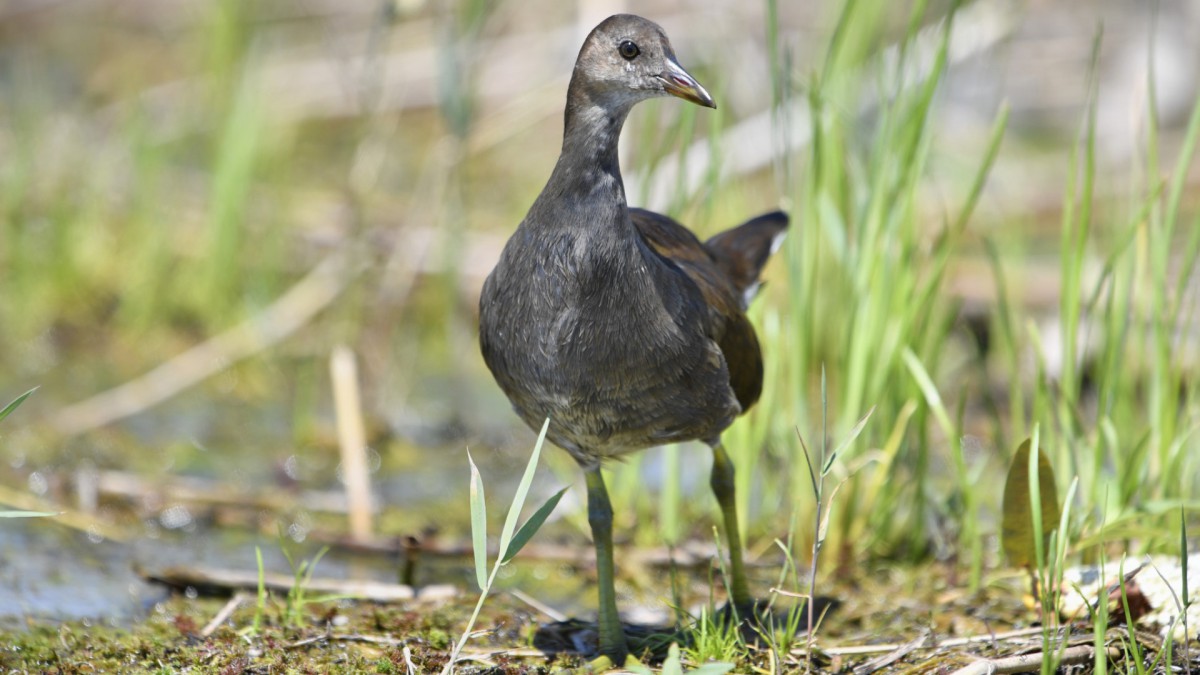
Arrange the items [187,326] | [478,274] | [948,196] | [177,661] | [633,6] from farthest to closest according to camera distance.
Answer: [633,6], [948,196], [478,274], [187,326], [177,661]

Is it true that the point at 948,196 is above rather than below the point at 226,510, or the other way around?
above

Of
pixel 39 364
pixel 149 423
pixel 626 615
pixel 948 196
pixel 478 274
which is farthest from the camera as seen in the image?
pixel 948 196

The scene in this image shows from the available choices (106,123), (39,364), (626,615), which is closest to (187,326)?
(39,364)

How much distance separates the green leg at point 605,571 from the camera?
3166 millimetres

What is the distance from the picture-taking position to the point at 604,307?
113 inches

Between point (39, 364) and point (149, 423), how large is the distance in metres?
0.69

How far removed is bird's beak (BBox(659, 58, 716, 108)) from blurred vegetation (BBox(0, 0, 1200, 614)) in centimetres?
76

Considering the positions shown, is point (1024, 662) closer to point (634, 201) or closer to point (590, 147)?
point (590, 147)

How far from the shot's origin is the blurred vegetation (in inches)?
144

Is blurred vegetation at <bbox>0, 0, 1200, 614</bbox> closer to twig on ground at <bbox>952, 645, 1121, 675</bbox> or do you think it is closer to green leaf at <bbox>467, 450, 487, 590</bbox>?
twig on ground at <bbox>952, 645, 1121, 675</bbox>

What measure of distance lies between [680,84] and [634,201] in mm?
1408

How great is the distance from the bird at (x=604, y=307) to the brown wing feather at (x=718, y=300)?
7 cm

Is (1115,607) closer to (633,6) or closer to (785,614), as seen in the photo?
(785,614)

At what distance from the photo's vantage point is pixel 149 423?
487 centimetres
